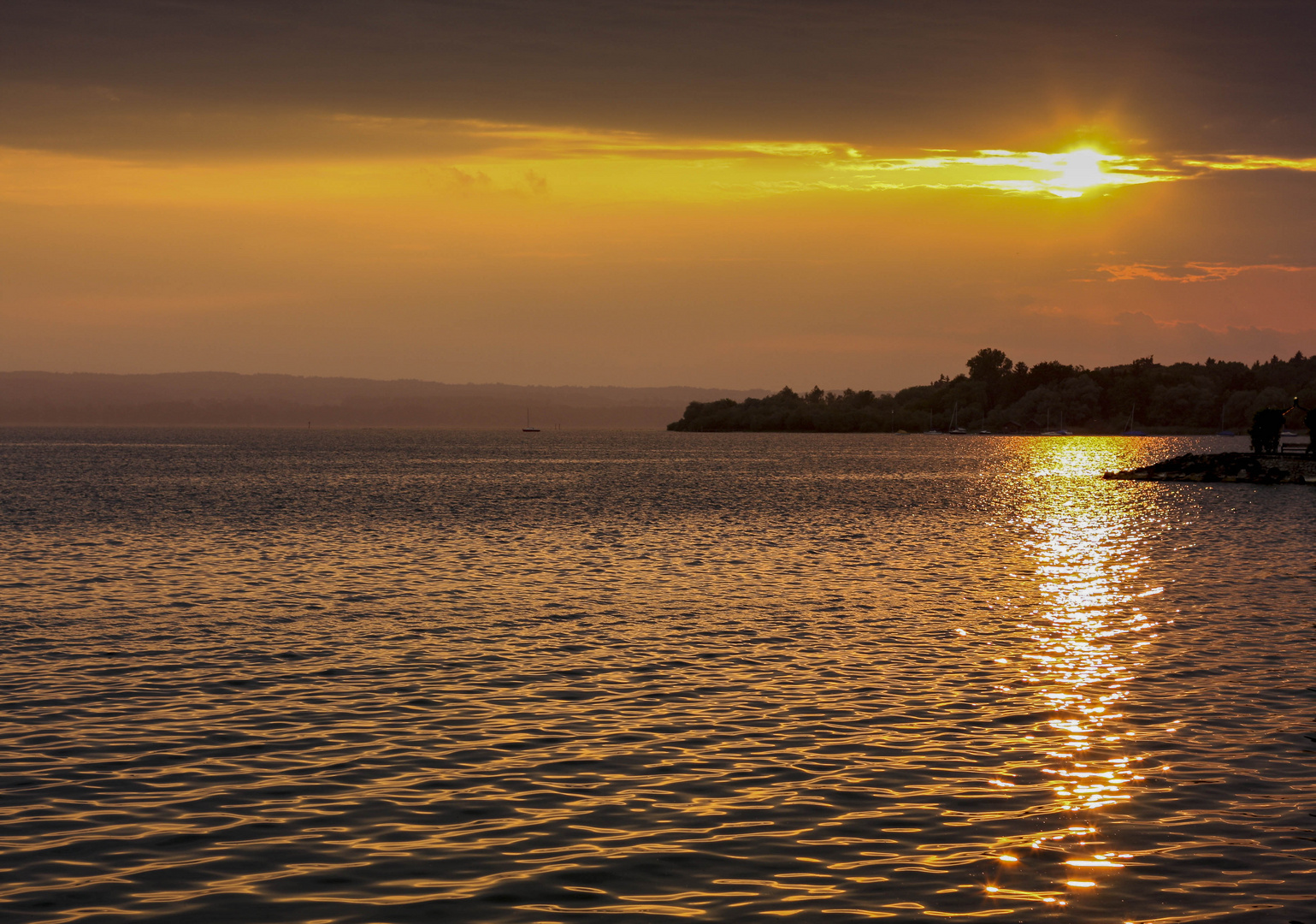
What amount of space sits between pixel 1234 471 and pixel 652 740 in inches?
4560

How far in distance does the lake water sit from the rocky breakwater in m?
75.6

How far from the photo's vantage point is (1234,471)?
11819 cm

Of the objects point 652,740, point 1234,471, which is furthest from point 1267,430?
point 652,740

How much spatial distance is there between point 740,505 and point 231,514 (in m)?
33.1

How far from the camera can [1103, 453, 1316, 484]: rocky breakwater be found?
4345 inches

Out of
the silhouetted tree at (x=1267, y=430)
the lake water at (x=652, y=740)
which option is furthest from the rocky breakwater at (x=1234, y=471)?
the lake water at (x=652, y=740)

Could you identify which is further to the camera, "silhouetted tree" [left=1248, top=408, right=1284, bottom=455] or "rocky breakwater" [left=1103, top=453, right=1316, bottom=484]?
"silhouetted tree" [left=1248, top=408, right=1284, bottom=455]

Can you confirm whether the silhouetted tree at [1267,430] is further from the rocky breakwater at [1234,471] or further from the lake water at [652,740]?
the lake water at [652,740]

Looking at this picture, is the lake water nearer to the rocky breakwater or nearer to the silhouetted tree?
the rocky breakwater

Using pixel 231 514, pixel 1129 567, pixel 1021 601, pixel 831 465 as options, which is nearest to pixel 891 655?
pixel 1021 601

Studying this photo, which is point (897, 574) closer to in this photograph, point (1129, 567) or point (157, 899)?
point (1129, 567)

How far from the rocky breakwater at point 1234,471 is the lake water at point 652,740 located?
75571 mm

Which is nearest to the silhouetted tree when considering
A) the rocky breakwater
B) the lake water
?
the rocky breakwater

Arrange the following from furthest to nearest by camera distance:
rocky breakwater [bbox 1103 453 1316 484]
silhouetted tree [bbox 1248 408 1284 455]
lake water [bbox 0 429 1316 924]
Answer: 1. silhouetted tree [bbox 1248 408 1284 455]
2. rocky breakwater [bbox 1103 453 1316 484]
3. lake water [bbox 0 429 1316 924]
